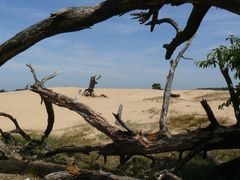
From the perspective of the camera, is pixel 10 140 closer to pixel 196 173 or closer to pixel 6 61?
pixel 6 61

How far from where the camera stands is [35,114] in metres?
28.3

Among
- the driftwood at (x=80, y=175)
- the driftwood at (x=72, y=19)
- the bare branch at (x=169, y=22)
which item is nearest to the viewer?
the driftwood at (x=80, y=175)

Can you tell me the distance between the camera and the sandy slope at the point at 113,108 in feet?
66.4

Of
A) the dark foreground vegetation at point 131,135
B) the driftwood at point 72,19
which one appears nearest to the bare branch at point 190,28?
the dark foreground vegetation at point 131,135

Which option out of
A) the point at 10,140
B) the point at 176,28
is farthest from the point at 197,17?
the point at 10,140

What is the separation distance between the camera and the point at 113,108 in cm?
2731

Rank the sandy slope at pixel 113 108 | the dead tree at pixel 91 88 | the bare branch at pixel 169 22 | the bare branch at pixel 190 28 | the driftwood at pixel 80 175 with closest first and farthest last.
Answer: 1. the driftwood at pixel 80 175
2. the bare branch at pixel 190 28
3. the bare branch at pixel 169 22
4. the sandy slope at pixel 113 108
5. the dead tree at pixel 91 88

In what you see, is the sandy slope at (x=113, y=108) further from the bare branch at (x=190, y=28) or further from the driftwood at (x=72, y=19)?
the driftwood at (x=72, y=19)

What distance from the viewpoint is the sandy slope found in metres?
20.2

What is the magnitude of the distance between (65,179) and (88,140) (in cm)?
861

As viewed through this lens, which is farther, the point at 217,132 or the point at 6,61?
the point at 6,61

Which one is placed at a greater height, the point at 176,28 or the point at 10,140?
the point at 176,28

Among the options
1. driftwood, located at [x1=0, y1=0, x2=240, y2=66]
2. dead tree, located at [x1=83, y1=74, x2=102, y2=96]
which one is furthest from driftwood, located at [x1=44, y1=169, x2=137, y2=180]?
dead tree, located at [x1=83, y1=74, x2=102, y2=96]

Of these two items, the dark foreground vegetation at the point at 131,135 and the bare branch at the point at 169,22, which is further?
the bare branch at the point at 169,22
